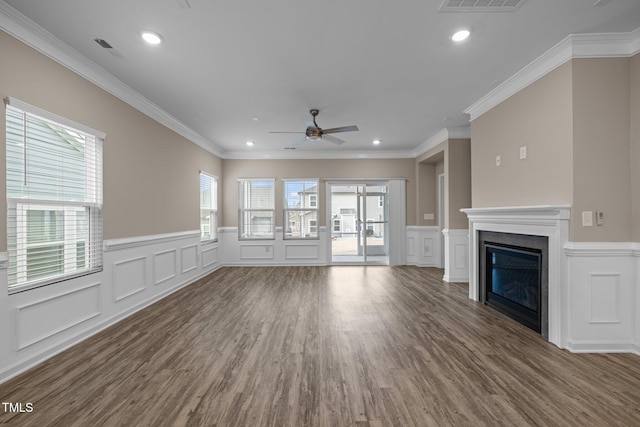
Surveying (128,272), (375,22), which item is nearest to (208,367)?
(128,272)

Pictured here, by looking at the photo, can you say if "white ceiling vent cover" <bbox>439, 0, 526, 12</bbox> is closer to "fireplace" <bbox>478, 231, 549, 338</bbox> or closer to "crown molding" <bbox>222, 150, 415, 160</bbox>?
"fireplace" <bbox>478, 231, 549, 338</bbox>

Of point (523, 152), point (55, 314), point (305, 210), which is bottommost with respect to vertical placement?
point (55, 314)

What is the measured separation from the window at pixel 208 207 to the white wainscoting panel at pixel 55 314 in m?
2.91

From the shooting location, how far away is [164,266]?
172 inches

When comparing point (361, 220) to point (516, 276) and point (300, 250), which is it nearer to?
point (300, 250)

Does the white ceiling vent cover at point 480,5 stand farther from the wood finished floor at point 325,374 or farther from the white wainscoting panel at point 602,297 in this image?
the wood finished floor at point 325,374

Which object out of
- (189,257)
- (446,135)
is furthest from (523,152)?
(189,257)

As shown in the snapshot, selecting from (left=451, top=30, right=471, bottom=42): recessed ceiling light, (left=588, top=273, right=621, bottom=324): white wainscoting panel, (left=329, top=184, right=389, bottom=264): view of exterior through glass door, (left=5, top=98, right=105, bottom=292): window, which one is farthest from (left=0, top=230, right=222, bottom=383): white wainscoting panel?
(left=588, top=273, right=621, bottom=324): white wainscoting panel

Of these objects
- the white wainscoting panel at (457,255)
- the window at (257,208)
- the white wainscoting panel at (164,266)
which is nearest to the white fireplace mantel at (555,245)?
the white wainscoting panel at (457,255)

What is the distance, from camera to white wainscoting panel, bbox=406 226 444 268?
6695 mm

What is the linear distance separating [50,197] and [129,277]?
1.38 meters

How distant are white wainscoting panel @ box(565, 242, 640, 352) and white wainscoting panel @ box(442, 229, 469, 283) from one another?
2628 millimetres

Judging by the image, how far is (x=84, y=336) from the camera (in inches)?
A: 113

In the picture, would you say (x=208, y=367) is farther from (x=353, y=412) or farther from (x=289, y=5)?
(x=289, y=5)
